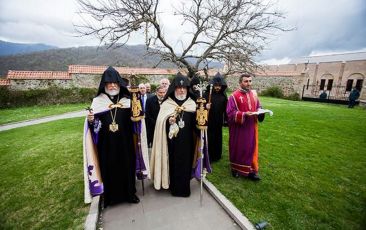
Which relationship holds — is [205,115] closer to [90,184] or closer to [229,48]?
[90,184]

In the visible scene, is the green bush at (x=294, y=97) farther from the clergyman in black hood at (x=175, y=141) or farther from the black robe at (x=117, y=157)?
the black robe at (x=117, y=157)

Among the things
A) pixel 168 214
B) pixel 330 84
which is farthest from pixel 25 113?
pixel 330 84

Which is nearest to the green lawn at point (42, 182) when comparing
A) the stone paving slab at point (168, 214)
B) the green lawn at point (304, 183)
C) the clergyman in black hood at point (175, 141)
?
the stone paving slab at point (168, 214)

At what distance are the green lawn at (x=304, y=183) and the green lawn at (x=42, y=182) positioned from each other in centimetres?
297

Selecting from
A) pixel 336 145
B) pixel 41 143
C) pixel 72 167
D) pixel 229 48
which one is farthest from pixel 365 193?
pixel 41 143

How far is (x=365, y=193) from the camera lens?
4.32 m

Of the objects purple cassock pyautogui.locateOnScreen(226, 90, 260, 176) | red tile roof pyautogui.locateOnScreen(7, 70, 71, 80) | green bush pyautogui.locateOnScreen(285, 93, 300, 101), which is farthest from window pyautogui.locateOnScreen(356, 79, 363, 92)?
red tile roof pyautogui.locateOnScreen(7, 70, 71, 80)

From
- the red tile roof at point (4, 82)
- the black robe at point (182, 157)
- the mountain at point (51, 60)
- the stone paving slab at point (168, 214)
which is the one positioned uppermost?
the mountain at point (51, 60)

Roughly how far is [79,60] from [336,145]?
55270mm

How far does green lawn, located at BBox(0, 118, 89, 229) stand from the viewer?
138 inches

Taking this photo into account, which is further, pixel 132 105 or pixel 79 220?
pixel 132 105

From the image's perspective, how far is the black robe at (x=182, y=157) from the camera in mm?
4023

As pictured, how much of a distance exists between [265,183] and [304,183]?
3.01 ft

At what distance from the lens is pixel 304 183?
4.64 meters
